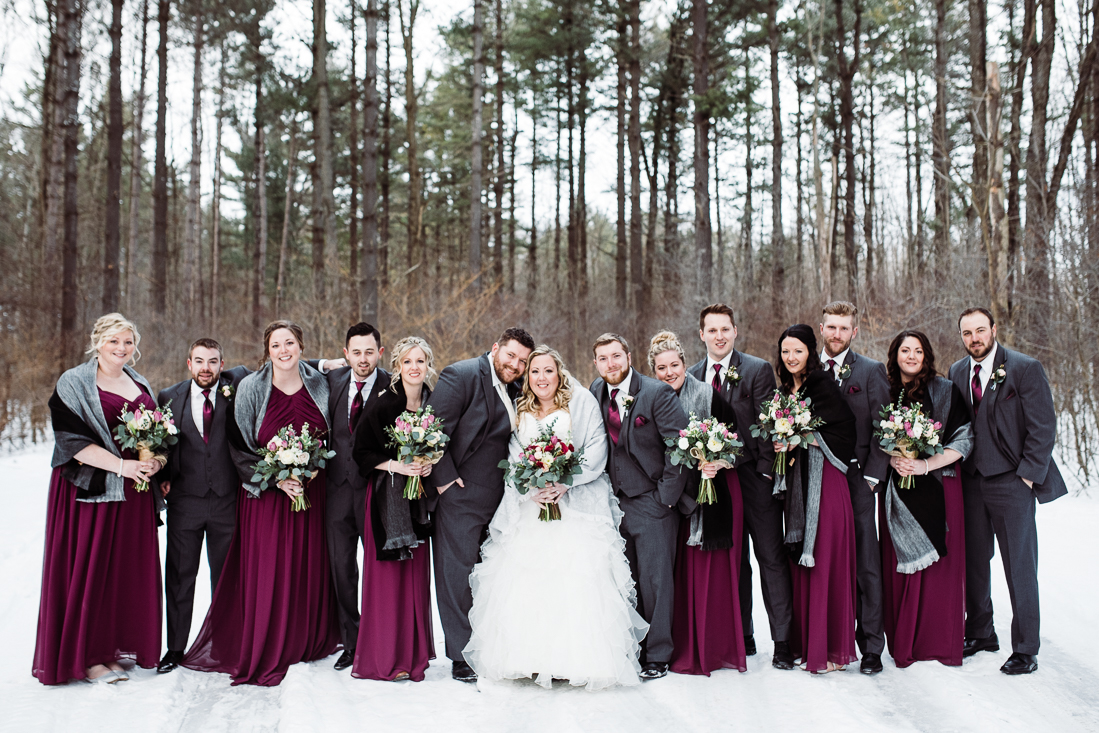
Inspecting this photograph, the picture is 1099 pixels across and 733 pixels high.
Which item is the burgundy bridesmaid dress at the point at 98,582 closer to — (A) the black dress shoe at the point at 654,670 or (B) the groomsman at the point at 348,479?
(B) the groomsman at the point at 348,479

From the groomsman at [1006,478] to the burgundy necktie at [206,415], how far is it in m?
5.20

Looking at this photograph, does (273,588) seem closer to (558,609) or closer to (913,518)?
(558,609)

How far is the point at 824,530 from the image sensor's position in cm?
491

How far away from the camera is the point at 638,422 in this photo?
16.2ft

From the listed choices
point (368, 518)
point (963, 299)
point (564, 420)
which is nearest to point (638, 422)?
point (564, 420)

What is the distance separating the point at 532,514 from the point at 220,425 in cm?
223

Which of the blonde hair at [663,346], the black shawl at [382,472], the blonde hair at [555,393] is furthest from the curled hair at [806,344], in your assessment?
the black shawl at [382,472]

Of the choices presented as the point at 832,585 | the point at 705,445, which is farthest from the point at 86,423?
the point at 832,585

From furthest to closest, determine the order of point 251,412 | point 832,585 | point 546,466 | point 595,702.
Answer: point 251,412 < point 832,585 < point 546,466 < point 595,702

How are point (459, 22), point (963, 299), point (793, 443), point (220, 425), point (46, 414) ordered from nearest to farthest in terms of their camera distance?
point (793, 443)
point (220, 425)
point (963, 299)
point (46, 414)
point (459, 22)

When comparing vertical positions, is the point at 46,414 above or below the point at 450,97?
below

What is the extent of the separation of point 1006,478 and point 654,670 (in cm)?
265

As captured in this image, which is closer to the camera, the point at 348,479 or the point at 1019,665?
the point at 1019,665

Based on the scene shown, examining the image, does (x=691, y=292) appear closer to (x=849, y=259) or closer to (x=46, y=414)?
(x=849, y=259)
